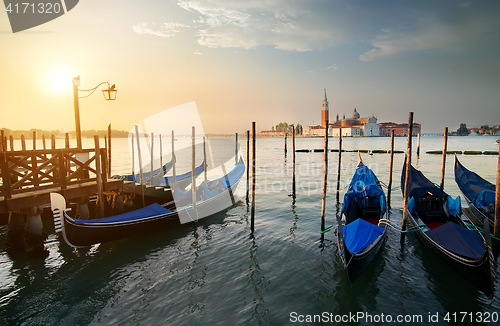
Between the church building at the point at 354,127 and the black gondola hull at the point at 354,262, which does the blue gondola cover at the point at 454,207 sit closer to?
the black gondola hull at the point at 354,262

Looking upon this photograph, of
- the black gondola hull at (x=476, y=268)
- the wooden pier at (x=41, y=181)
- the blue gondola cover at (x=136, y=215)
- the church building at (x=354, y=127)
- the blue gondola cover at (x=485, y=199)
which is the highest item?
the church building at (x=354, y=127)

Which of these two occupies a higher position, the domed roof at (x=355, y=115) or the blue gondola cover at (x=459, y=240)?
the domed roof at (x=355, y=115)

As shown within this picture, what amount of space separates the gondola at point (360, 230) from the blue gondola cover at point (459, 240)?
1029mm

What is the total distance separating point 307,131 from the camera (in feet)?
565

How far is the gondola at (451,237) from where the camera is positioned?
4.54m

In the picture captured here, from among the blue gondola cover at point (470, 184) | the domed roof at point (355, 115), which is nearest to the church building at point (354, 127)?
the domed roof at point (355, 115)

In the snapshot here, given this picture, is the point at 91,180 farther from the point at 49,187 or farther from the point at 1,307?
the point at 1,307

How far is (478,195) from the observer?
26.3ft

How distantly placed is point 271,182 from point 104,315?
12.7m

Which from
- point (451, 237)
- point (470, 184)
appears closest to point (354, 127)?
point (470, 184)

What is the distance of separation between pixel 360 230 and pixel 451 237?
68.4 inches

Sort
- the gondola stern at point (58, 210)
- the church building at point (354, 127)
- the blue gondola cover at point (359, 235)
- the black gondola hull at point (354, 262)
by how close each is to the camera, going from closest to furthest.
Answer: the black gondola hull at point (354, 262) < the blue gondola cover at point (359, 235) < the gondola stern at point (58, 210) < the church building at point (354, 127)

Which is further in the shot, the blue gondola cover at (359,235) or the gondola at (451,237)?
the blue gondola cover at (359,235)

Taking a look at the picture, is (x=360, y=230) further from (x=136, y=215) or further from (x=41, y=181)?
(x=41, y=181)
